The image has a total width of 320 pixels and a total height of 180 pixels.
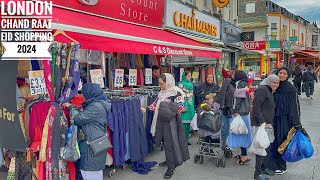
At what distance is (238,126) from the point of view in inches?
214

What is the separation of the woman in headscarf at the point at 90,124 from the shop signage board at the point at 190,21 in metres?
6.39

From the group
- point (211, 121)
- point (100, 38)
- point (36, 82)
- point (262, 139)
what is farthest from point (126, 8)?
point (262, 139)

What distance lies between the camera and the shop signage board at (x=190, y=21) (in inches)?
413

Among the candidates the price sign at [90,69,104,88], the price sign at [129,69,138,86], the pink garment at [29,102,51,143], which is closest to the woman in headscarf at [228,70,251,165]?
the price sign at [129,69,138,86]

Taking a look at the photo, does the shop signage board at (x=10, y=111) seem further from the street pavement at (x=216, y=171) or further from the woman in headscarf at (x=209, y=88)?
the woman in headscarf at (x=209, y=88)

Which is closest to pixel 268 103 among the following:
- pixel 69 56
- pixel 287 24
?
pixel 69 56

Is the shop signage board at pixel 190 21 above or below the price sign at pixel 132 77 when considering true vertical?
above

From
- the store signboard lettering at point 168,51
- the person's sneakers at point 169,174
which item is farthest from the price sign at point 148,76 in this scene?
the person's sneakers at point 169,174

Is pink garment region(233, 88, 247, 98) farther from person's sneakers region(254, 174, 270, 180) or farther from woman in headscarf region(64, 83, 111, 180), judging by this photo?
woman in headscarf region(64, 83, 111, 180)

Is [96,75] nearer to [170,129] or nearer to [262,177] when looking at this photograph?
[170,129]

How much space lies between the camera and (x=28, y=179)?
14.8 ft

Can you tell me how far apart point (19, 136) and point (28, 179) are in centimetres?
85

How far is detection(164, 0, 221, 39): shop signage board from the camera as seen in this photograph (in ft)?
34.4

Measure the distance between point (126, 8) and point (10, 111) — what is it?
469 cm
